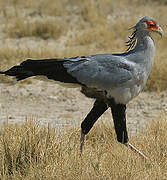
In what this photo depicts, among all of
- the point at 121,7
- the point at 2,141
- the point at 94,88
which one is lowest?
the point at 121,7

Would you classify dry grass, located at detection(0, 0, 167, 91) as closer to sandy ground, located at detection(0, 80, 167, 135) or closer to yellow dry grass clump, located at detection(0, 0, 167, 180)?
yellow dry grass clump, located at detection(0, 0, 167, 180)

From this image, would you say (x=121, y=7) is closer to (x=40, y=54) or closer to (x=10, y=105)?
(x=40, y=54)

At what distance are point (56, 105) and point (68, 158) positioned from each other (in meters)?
3.29

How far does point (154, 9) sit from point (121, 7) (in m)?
0.96

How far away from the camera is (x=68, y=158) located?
3.74m

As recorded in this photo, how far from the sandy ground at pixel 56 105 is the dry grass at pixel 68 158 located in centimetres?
160

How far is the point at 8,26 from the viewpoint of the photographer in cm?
1099

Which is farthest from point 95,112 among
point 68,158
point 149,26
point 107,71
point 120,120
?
point 149,26

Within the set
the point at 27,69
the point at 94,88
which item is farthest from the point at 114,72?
the point at 27,69

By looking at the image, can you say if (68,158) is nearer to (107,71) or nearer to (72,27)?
(107,71)

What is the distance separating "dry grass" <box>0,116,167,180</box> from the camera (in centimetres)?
350

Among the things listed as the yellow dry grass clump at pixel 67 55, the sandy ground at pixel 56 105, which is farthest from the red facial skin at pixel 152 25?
the sandy ground at pixel 56 105

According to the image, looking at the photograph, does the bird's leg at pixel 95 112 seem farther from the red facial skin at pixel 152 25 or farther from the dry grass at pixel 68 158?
the red facial skin at pixel 152 25

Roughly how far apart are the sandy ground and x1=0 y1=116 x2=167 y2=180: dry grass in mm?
1601
